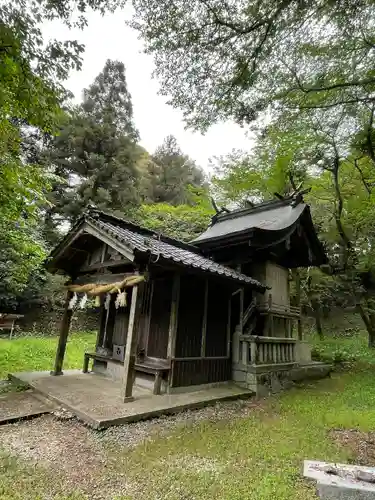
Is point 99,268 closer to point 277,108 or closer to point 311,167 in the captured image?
point 277,108

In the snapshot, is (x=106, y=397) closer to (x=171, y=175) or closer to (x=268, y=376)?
(x=268, y=376)

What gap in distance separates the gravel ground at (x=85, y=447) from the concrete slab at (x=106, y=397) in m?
0.13

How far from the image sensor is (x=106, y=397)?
5.46 meters

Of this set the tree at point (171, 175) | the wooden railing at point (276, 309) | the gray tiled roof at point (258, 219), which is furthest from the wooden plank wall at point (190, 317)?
the tree at point (171, 175)

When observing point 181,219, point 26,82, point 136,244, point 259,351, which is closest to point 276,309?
point 259,351

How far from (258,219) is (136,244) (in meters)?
6.19

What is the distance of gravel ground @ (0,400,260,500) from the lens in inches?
118

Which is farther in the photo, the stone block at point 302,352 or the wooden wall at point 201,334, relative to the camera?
the stone block at point 302,352

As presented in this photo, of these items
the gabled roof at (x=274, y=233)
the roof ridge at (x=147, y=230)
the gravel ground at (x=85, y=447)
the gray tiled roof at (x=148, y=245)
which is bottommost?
the gravel ground at (x=85, y=447)

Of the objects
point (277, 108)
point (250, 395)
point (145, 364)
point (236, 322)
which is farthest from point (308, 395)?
point (277, 108)

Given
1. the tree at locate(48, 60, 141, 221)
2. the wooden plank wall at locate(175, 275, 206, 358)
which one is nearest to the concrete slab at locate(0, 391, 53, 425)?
the wooden plank wall at locate(175, 275, 206, 358)

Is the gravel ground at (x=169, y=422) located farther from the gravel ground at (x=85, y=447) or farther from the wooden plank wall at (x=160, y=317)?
the wooden plank wall at (x=160, y=317)

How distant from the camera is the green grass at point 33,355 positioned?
336 inches

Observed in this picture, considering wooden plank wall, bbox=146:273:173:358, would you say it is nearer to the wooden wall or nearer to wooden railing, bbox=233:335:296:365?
→ the wooden wall
